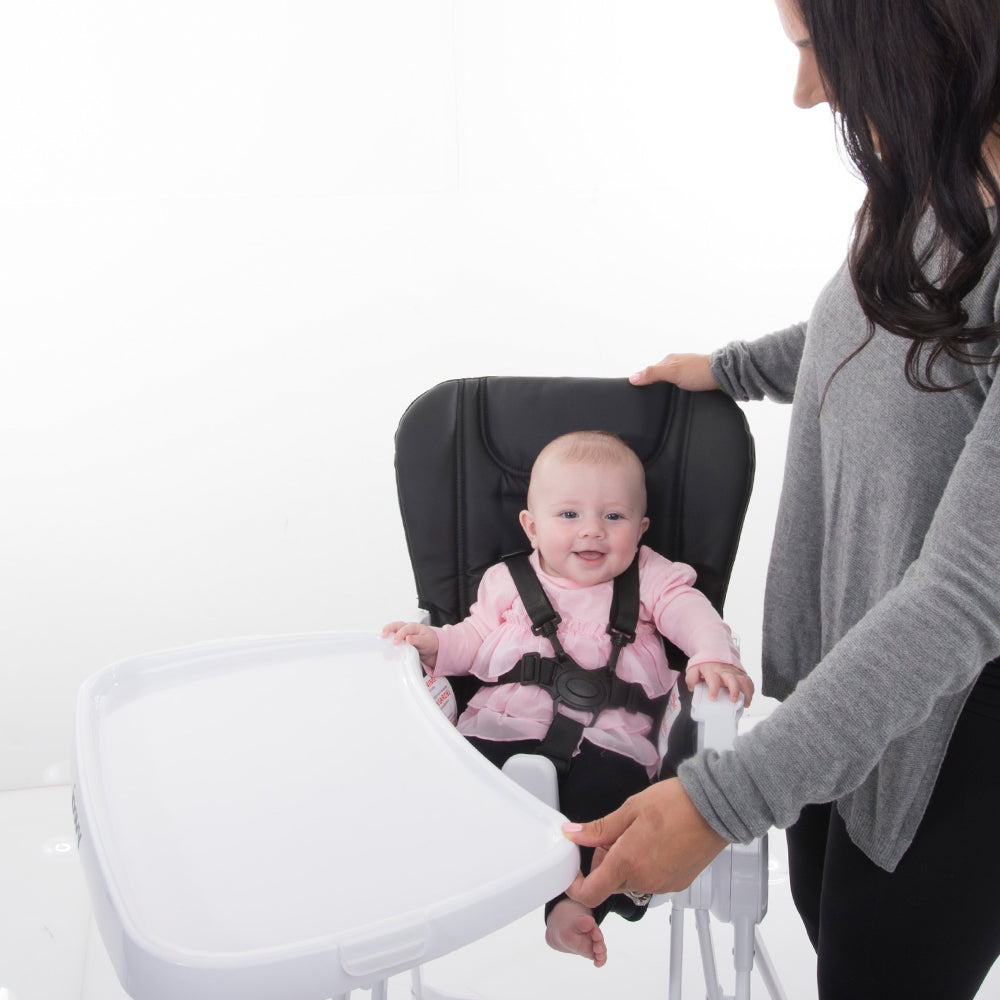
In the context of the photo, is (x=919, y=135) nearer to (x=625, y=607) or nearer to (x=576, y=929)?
(x=625, y=607)

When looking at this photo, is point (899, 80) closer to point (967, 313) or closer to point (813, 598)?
point (967, 313)

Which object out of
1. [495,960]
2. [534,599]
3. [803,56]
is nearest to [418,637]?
[534,599]

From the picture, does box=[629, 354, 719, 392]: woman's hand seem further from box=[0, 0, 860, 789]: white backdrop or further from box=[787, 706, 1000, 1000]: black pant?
box=[0, 0, 860, 789]: white backdrop

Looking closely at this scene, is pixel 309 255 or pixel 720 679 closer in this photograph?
pixel 720 679

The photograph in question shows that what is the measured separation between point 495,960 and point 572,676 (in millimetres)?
822

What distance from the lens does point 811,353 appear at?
99 centimetres

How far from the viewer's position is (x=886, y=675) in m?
0.67

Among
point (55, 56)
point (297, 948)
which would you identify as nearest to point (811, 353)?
point (297, 948)

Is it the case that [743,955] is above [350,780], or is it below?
below

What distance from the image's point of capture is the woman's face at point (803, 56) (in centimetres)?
74

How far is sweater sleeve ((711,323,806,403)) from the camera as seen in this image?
3.98 feet

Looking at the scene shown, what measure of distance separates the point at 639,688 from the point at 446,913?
0.58m

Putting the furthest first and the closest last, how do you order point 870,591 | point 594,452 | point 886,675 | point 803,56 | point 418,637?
1. point 594,452
2. point 418,637
3. point 870,591
4. point 803,56
5. point 886,675

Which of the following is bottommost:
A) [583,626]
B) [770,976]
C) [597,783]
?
[770,976]
